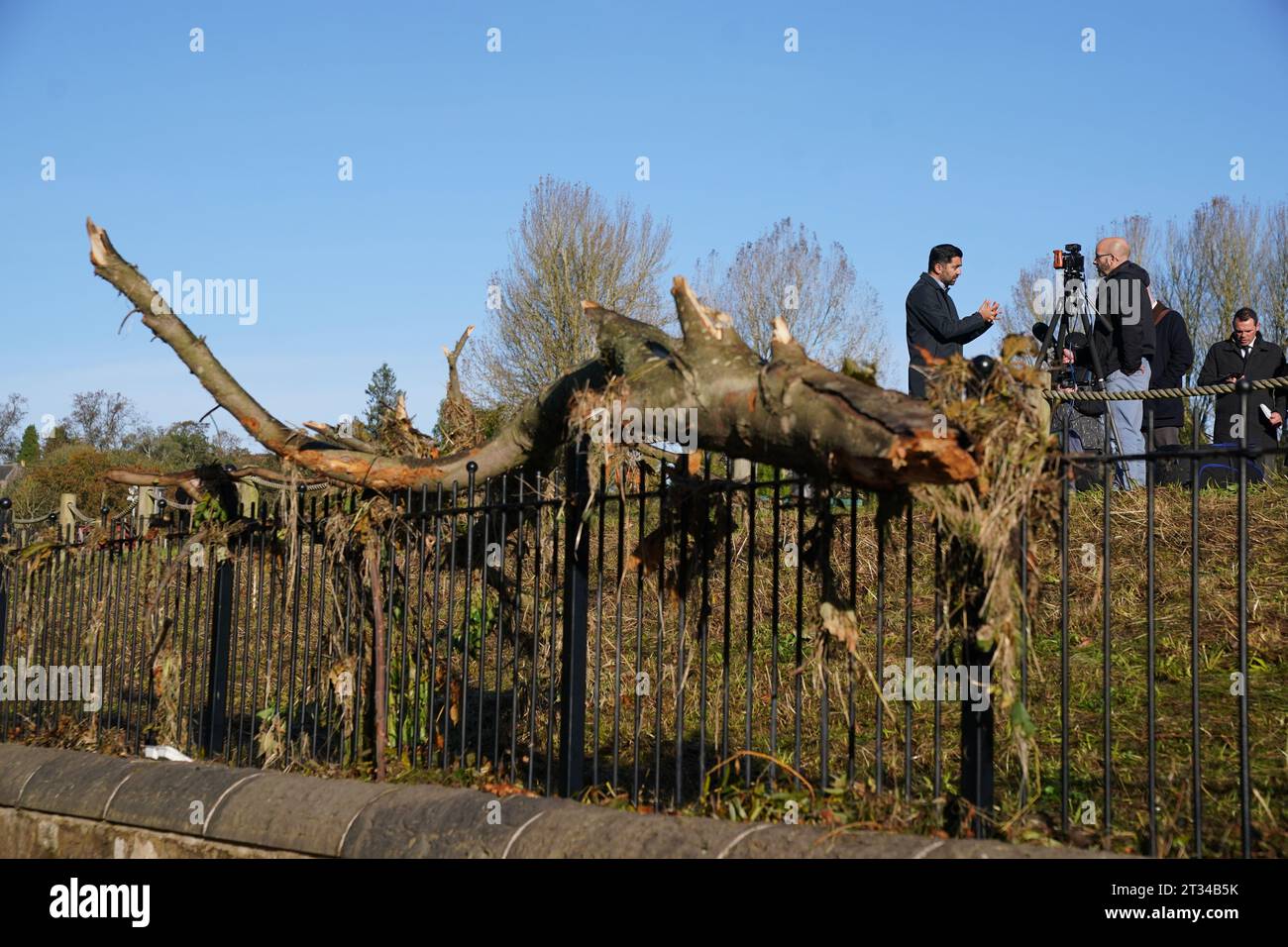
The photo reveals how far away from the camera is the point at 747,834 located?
3.61 metres

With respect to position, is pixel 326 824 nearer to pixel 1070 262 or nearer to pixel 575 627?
pixel 575 627

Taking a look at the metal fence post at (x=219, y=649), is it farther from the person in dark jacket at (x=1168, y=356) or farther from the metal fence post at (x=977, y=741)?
the person in dark jacket at (x=1168, y=356)

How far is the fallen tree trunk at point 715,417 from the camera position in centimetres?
353

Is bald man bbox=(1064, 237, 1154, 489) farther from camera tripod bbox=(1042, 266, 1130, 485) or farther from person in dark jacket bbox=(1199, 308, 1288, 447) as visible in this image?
person in dark jacket bbox=(1199, 308, 1288, 447)

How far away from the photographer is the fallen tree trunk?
11.6 ft

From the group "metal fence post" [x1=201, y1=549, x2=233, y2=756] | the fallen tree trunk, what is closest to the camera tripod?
the fallen tree trunk

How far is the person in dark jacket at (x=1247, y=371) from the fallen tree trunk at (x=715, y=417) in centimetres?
620

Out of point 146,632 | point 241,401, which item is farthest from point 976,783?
point 146,632

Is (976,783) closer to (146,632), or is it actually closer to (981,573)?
(981,573)

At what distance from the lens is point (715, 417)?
423cm

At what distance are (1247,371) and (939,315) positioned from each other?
319cm

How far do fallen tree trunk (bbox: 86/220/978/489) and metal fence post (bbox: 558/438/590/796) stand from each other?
22cm

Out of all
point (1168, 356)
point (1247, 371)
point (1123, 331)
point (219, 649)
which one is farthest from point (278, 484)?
point (1247, 371)
